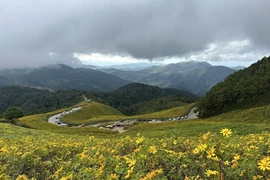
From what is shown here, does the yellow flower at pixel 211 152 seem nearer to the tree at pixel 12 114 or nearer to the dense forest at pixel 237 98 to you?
the dense forest at pixel 237 98

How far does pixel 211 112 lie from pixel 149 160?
234 feet

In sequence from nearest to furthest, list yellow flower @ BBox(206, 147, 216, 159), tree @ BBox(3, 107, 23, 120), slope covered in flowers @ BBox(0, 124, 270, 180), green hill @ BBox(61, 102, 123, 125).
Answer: yellow flower @ BBox(206, 147, 216, 159) → slope covered in flowers @ BBox(0, 124, 270, 180) → tree @ BBox(3, 107, 23, 120) → green hill @ BBox(61, 102, 123, 125)

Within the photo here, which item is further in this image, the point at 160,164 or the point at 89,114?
the point at 89,114

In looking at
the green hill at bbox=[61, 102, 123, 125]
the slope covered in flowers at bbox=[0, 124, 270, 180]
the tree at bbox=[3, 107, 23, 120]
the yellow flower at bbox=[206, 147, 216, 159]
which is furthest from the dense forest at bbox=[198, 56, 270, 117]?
the yellow flower at bbox=[206, 147, 216, 159]

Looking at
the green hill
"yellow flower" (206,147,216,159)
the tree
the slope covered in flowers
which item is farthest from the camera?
the green hill

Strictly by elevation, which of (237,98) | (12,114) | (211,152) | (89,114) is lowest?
(89,114)

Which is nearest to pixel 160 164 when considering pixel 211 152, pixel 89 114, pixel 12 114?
pixel 211 152

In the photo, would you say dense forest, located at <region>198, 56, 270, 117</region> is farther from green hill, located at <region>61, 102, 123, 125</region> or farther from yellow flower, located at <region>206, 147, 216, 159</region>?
yellow flower, located at <region>206, 147, 216, 159</region>

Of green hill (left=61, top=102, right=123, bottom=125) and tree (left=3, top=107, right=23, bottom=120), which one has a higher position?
tree (left=3, top=107, right=23, bottom=120)

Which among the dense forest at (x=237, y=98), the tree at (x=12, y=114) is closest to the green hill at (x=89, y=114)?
the tree at (x=12, y=114)

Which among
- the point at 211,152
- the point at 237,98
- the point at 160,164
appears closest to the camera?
the point at 211,152

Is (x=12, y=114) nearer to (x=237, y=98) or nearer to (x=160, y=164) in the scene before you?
(x=237, y=98)

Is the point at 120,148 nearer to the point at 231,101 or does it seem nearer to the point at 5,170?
the point at 5,170

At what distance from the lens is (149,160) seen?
4.98 metres
